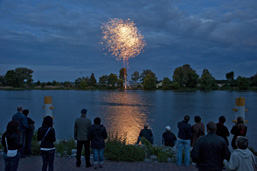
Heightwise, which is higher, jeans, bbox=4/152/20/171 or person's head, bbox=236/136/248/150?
person's head, bbox=236/136/248/150

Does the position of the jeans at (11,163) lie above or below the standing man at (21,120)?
below

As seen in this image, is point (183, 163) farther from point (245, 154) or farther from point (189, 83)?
point (189, 83)

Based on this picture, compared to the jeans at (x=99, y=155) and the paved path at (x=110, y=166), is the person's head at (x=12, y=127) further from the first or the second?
the jeans at (x=99, y=155)

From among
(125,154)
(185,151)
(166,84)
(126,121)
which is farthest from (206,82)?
(125,154)

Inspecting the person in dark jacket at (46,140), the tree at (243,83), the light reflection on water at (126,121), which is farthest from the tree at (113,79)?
the person in dark jacket at (46,140)

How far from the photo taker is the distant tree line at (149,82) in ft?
364

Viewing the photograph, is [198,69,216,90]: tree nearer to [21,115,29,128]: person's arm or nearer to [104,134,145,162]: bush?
[104,134,145,162]: bush

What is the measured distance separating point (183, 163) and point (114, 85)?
120 metres

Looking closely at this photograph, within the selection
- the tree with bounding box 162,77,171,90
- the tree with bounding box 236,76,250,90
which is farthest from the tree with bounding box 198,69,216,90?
the tree with bounding box 162,77,171,90

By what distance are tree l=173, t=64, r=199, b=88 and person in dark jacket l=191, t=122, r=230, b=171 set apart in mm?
114780

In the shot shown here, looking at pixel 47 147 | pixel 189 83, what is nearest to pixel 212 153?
pixel 47 147

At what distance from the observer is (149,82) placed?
114312 mm

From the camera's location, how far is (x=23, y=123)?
6914 millimetres

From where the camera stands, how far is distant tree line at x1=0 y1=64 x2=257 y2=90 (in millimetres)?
111094
